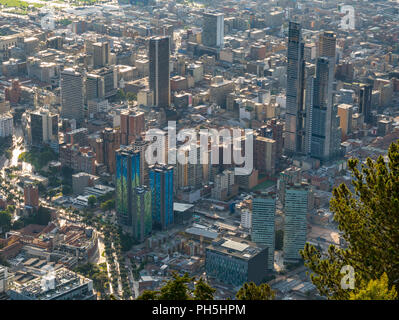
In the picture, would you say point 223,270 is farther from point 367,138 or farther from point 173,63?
point 173,63

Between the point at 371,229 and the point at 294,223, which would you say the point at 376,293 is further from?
the point at 294,223

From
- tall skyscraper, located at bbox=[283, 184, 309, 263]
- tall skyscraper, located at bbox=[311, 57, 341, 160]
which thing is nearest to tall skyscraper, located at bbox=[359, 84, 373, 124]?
tall skyscraper, located at bbox=[311, 57, 341, 160]

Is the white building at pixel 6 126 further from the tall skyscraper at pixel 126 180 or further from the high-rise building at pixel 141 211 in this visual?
the high-rise building at pixel 141 211

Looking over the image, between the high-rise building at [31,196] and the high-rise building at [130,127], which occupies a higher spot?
the high-rise building at [130,127]

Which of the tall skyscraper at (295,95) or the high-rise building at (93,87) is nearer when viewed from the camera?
the tall skyscraper at (295,95)

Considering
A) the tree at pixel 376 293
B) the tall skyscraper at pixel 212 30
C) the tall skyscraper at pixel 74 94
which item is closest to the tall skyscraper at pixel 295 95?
the tall skyscraper at pixel 74 94

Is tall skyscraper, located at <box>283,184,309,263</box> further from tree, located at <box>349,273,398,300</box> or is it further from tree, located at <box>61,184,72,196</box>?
tree, located at <box>349,273,398,300</box>

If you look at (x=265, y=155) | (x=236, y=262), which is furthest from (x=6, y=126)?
(x=236, y=262)
